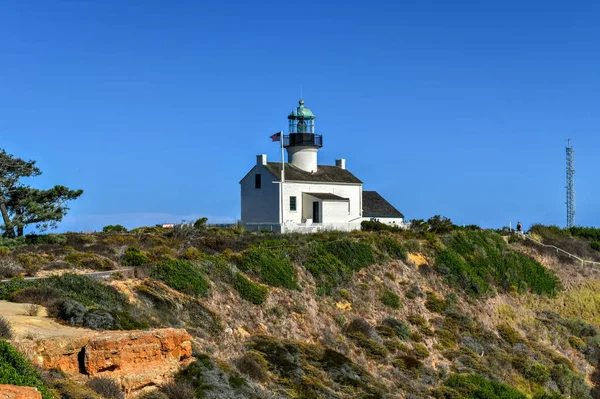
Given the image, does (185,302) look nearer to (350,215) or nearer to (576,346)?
(576,346)

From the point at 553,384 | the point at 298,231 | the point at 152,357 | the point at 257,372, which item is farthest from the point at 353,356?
the point at 298,231

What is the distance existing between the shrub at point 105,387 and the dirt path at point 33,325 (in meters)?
1.12

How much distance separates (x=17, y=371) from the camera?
11289 millimetres

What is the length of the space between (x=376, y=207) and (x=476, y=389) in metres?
26.1

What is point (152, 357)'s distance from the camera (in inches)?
573

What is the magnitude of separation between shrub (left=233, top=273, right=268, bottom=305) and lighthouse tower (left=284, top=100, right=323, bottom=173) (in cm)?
2048

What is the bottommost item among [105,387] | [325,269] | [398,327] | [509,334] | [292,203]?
[509,334]

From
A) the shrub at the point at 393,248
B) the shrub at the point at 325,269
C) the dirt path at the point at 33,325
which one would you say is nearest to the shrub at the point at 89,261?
the dirt path at the point at 33,325

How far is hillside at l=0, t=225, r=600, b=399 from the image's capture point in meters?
18.3

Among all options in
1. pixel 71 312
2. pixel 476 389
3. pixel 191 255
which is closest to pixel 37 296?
pixel 71 312

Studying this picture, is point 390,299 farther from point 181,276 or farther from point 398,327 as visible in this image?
point 181,276

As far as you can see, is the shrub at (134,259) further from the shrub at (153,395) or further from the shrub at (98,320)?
the shrub at (153,395)

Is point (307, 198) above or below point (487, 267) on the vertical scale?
above

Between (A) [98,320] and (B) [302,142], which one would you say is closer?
(A) [98,320]
